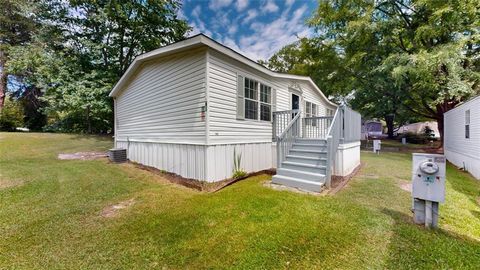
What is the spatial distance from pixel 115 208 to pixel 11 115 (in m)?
20.6

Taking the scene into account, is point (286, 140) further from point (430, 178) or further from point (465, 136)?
point (465, 136)

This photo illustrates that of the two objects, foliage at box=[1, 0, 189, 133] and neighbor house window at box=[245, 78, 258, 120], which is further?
foliage at box=[1, 0, 189, 133]

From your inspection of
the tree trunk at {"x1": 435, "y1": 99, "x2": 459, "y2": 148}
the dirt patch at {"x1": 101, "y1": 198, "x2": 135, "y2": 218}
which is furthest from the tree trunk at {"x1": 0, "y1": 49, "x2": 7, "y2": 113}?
the tree trunk at {"x1": 435, "y1": 99, "x2": 459, "y2": 148}

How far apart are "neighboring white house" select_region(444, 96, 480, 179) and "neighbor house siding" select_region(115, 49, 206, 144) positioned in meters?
9.66

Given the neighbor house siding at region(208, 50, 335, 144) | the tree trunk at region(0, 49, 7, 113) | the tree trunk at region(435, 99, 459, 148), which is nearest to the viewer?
the neighbor house siding at region(208, 50, 335, 144)

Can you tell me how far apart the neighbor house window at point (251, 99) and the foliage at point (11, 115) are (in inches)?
832

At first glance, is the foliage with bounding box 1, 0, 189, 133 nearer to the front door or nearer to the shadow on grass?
the front door

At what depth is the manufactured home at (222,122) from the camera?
19.2 feet

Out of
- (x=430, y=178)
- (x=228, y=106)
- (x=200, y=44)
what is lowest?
(x=430, y=178)

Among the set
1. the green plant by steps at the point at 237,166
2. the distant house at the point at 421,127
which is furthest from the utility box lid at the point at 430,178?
the distant house at the point at 421,127

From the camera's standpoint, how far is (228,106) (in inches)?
255

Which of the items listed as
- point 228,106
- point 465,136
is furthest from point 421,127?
point 228,106

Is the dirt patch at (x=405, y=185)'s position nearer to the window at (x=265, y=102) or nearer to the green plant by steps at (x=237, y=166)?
the green plant by steps at (x=237, y=166)

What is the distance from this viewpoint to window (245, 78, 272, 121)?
7242mm
